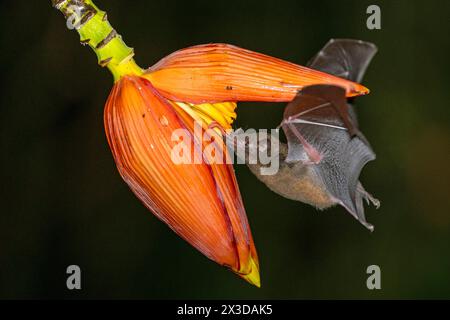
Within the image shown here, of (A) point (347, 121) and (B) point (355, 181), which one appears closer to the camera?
(A) point (347, 121)

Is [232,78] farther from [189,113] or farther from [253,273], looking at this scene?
[253,273]

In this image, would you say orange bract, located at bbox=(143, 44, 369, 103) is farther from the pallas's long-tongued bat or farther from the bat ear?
the bat ear

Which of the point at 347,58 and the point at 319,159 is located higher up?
the point at 347,58

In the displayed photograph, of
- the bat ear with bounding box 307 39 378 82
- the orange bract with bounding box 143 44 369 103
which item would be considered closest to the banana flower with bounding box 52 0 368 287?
the orange bract with bounding box 143 44 369 103

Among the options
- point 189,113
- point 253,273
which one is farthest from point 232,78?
point 253,273

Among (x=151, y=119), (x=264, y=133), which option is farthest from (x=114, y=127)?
(x=264, y=133)

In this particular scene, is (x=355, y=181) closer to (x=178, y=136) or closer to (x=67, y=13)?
(x=178, y=136)
